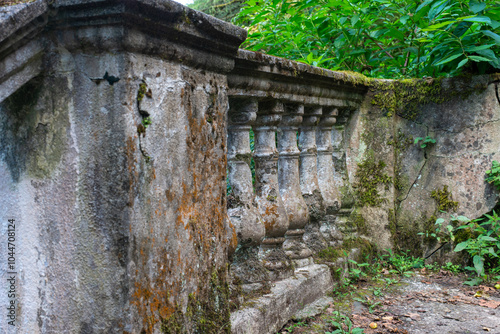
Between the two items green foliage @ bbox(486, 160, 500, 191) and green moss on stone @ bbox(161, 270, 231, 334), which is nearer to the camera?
green moss on stone @ bbox(161, 270, 231, 334)

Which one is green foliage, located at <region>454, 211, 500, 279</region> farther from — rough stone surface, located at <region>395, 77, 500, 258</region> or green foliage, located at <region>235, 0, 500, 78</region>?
green foliage, located at <region>235, 0, 500, 78</region>

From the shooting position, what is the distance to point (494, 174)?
10.2 feet

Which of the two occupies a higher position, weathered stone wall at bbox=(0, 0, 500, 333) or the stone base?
weathered stone wall at bbox=(0, 0, 500, 333)

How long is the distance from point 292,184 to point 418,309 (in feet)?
3.44

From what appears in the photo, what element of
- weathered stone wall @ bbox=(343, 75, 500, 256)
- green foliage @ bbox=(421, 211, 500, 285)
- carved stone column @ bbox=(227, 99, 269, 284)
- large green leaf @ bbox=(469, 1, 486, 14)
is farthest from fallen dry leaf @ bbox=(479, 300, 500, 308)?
large green leaf @ bbox=(469, 1, 486, 14)

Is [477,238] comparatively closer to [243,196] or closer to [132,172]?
[243,196]

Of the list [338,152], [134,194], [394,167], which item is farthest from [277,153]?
[394,167]

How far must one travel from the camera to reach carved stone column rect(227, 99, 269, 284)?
2152 millimetres

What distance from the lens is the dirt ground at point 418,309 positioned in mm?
2283

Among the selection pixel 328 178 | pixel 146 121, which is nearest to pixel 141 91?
pixel 146 121

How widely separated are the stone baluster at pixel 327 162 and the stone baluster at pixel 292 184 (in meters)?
0.43

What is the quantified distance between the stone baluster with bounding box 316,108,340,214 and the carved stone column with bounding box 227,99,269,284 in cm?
94

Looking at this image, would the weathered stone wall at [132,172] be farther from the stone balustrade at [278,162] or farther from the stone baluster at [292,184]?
the stone baluster at [292,184]

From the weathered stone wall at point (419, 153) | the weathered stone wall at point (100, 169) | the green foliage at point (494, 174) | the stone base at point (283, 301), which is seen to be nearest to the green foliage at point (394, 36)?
the weathered stone wall at point (419, 153)
